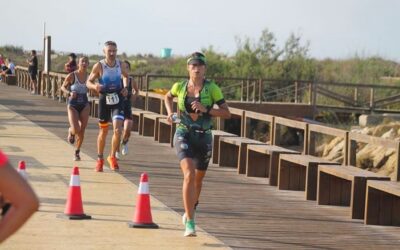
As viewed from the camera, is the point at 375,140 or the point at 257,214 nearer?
the point at 257,214

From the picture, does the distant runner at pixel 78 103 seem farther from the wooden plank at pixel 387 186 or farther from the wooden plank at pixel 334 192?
the wooden plank at pixel 387 186

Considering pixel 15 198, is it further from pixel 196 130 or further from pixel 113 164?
pixel 113 164

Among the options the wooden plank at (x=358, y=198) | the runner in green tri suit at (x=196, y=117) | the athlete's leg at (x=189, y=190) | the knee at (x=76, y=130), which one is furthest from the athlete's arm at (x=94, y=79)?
the athlete's leg at (x=189, y=190)

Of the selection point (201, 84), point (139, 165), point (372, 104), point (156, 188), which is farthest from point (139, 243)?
point (372, 104)

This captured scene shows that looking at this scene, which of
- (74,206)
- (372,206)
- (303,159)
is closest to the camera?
(74,206)

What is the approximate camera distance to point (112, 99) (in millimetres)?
15438

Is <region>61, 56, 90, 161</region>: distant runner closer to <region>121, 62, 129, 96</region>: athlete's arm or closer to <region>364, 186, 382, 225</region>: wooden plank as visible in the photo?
<region>121, 62, 129, 96</region>: athlete's arm

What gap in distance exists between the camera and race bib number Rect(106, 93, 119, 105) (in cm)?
1541

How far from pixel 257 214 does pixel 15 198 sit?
8.31 metres

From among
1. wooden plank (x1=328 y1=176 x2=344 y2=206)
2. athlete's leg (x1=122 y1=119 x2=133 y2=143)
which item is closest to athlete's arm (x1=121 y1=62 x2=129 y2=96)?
athlete's leg (x1=122 y1=119 x2=133 y2=143)

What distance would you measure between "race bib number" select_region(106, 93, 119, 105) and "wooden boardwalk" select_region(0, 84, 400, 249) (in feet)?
3.46

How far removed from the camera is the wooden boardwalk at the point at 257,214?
33.9 feet

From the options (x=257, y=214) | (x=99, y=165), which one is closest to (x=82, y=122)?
(x=99, y=165)

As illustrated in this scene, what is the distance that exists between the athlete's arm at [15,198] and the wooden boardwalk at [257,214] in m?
5.90
